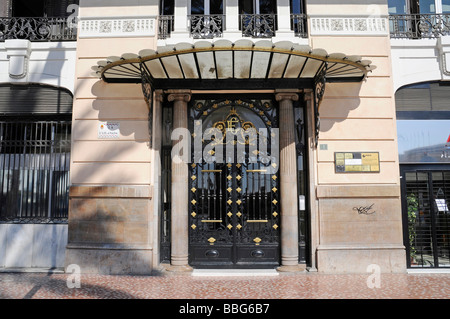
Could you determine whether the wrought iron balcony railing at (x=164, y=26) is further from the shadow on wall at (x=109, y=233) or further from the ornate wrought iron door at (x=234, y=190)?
the shadow on wall at (x=109, y=233)

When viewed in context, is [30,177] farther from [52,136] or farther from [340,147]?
[340,147]

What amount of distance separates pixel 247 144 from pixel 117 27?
14.2 feet

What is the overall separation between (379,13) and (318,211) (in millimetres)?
5028

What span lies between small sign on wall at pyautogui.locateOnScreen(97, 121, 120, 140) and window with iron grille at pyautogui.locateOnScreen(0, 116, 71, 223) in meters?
1.06

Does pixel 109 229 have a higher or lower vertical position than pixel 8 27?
lower

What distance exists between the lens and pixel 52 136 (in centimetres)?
877

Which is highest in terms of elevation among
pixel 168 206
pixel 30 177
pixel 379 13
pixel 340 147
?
pixel 379 13

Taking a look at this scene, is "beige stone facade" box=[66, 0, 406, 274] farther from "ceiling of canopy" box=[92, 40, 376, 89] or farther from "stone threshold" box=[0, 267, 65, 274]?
"stone threshold" box=[0, 267, 65, 274]

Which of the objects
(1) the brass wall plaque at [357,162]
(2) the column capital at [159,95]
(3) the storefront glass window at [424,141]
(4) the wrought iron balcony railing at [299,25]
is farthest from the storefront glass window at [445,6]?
(2) the column capital at [159,95]

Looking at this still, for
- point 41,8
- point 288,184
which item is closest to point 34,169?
point 41,8

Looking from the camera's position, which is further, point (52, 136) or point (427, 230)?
point (52, 136)

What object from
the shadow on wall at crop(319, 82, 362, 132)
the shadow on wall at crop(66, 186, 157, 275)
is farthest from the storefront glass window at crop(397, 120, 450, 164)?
the shadow on wall at crop(66, 186, 157, 275)

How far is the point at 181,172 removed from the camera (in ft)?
26.9
